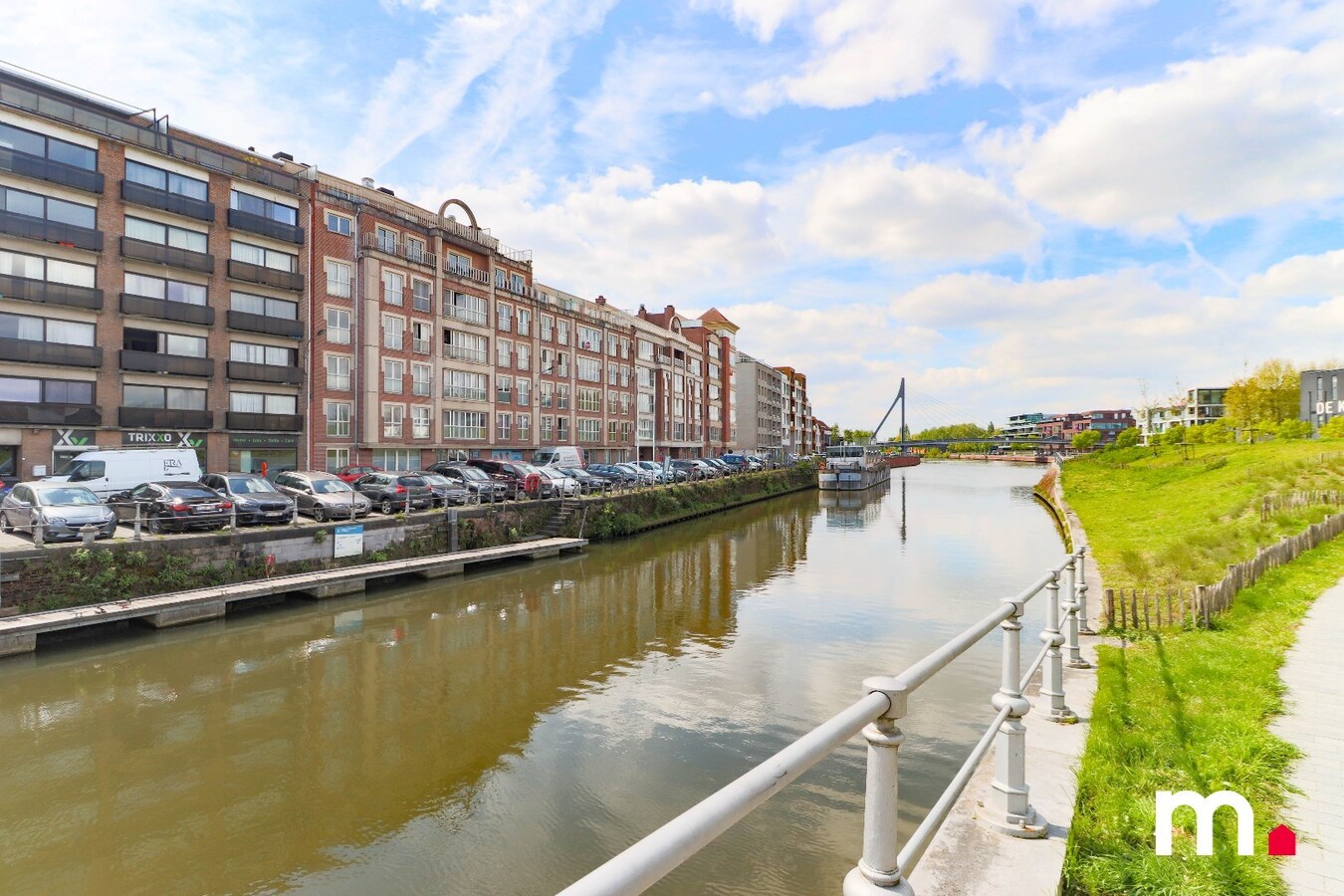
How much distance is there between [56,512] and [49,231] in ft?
66.1

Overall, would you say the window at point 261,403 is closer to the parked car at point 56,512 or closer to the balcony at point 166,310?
the balcony at point 166,310

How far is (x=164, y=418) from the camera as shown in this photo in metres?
Answer: 33.6

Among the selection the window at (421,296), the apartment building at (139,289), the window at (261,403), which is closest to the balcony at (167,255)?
the apartment building at (139,289)

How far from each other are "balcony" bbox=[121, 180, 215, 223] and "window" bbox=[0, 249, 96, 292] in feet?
12.7

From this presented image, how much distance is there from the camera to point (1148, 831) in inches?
183

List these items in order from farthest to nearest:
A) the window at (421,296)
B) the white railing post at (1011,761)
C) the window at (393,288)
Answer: the window at (421,296) < the window at (393,288) < the white railing post at (1011,761)

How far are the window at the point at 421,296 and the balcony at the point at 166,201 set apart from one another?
10.7 meters

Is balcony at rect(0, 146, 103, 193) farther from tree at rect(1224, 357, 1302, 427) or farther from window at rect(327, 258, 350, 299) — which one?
tree at rect(1224, 357, 1302, 427)

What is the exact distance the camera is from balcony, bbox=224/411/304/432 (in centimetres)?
3581

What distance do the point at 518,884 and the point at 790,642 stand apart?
1007 cm

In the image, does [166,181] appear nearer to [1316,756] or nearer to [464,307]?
[464,307]

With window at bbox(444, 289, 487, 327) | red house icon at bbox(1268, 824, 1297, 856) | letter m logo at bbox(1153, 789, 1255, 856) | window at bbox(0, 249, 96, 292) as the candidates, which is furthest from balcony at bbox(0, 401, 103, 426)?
red house icon at bbox(1268, 824, 1297, 856)

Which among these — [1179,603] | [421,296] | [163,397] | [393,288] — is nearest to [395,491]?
[163,397]

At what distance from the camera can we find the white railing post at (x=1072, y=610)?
23.5 feet
